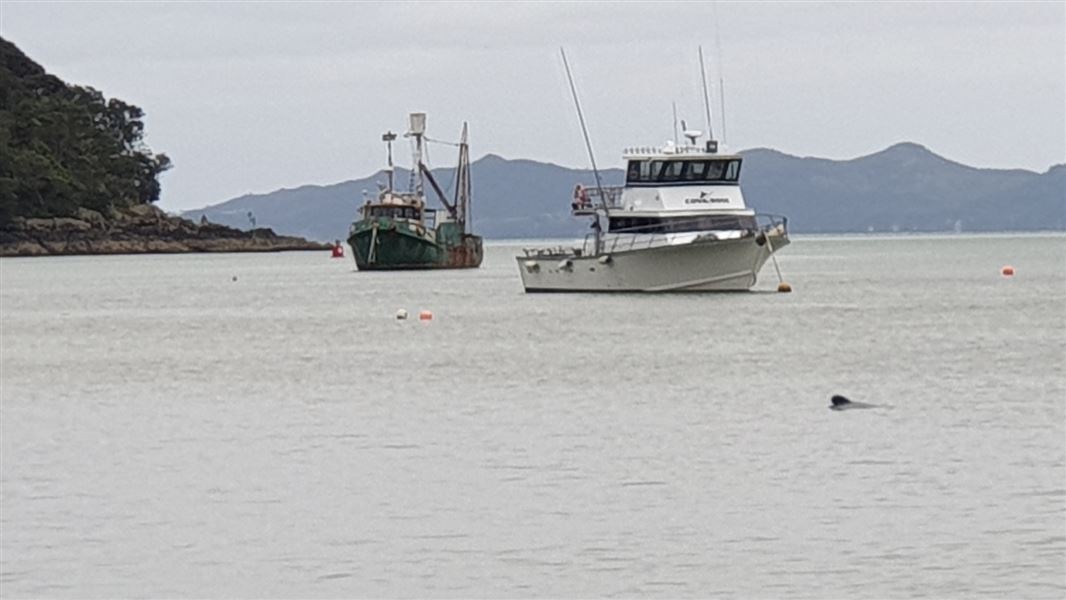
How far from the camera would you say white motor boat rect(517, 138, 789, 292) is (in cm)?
7962

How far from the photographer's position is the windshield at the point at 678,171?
79.4 m

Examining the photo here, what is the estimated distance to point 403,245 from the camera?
13862cm

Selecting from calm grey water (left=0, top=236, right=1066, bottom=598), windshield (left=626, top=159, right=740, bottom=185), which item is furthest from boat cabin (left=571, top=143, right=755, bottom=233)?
calm grey water (left=0, top=236, right=1066, bottom=598)

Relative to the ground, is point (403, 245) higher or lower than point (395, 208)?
lower

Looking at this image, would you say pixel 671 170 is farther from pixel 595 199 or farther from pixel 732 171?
pixel 595 199

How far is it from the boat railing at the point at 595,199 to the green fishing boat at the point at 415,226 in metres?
50.7

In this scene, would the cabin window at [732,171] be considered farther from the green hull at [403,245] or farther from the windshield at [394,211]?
the green hull at [403,245]

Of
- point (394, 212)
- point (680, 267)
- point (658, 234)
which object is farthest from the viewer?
point (394, 212)

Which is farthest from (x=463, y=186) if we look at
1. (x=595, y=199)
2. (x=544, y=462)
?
(x=544, y=462)

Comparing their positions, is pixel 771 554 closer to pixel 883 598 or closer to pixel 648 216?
pixel 883 598

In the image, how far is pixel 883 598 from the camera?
984 inches

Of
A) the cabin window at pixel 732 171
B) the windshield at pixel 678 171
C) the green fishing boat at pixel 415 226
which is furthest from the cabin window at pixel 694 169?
the green fishing boat at pixel 415 226

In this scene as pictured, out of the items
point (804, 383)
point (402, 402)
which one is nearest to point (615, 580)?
point (402, 402)

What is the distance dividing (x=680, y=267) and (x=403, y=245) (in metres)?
58.6
